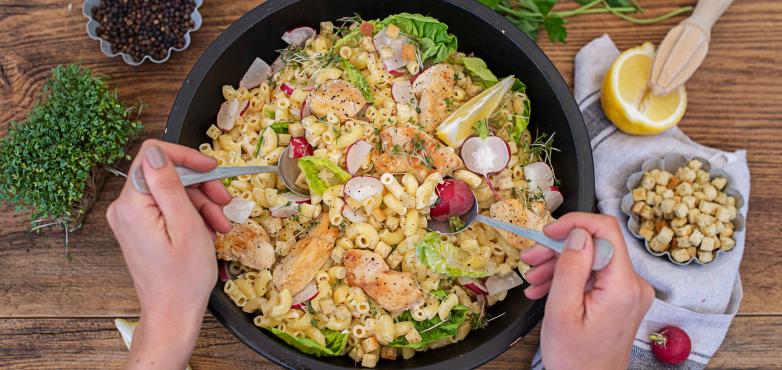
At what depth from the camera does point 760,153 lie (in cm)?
249

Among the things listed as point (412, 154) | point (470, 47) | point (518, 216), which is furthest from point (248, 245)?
point (470, 47)

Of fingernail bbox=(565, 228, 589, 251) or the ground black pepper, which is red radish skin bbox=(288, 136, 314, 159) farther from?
fingernail bbox=(565, 228, 589, 251)

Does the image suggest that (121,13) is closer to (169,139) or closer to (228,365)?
(169,139)

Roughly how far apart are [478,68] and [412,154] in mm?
561

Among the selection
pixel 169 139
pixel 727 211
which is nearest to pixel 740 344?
pixel 727 211

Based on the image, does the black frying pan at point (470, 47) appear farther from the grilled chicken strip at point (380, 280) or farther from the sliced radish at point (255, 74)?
the grilled chicken strip at point (380, 280)

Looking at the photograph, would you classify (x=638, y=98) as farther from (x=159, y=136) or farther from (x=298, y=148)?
(x=159, y=136)

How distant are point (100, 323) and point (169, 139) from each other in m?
1.21

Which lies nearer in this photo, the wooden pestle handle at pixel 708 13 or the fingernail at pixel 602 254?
the fingernail at pixel 602 254

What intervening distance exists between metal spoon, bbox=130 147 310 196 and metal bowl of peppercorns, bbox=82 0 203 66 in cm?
97

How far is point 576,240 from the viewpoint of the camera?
4.10ft

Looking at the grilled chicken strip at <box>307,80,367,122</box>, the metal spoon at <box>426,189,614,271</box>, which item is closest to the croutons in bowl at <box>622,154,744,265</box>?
the metal spoon at <box>426,189,614,271</box>

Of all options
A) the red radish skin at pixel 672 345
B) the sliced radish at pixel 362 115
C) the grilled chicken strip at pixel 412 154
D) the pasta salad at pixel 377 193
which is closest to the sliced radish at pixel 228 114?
the pasta salad at pixel 377 193

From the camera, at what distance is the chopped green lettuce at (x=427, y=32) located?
6.51 feet
